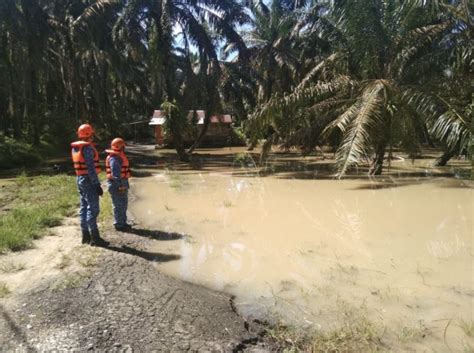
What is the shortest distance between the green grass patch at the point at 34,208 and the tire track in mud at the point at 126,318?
2.13m

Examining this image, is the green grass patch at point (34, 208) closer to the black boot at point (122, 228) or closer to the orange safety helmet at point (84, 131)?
the black boot at point (122, 228)

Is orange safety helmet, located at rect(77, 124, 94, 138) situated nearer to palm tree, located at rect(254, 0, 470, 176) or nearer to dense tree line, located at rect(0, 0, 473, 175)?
dense tree line, located at rect(0, 0, 473, 175)

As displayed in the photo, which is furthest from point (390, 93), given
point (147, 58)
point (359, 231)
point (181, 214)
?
point (147, 58)

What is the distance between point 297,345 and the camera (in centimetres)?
422

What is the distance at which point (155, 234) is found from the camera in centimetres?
820

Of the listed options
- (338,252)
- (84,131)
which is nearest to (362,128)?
(338,252)

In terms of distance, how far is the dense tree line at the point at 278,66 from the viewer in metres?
12.5

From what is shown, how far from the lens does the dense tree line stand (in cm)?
1255

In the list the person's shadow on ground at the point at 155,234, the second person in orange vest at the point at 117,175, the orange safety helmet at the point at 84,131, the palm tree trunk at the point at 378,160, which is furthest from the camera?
the palm tree trunk at the point at 378,160

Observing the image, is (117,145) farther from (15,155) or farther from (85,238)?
(15,155)

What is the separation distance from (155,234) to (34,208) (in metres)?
3.14

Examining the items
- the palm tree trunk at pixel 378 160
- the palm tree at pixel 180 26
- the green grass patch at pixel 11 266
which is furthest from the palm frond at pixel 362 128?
the palm tree at pixel 180 26

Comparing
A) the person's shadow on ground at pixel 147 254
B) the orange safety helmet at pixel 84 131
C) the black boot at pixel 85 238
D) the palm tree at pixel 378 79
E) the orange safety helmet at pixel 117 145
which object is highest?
the palm tree at pixel 378 79

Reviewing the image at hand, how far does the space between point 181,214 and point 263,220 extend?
182 centimetres
